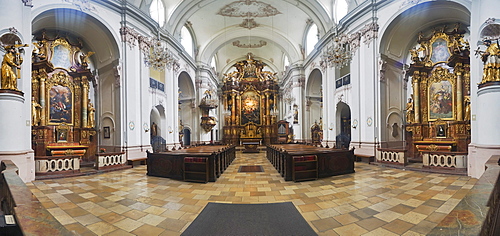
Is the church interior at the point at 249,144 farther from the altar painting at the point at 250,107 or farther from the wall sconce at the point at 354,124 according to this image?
the altar painting at the point at 250,107

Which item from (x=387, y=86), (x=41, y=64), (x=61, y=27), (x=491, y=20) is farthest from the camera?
(x=387, y=86)

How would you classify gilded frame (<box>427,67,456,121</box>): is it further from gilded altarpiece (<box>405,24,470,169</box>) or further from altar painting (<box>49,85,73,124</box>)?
altar painting (<box>49,85,73,124</box>)

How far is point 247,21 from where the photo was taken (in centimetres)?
1894

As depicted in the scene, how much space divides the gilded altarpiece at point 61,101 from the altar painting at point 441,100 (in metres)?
16.5

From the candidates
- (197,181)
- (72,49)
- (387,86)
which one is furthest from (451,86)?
(72,49)

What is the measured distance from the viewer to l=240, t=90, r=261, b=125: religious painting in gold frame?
Answer: 24156 millimetres

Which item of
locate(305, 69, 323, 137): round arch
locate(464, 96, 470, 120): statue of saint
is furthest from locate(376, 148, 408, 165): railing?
locate(305, 69, 323, 137): round arch

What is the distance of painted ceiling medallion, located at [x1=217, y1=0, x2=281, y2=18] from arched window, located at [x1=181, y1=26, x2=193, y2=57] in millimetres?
3189

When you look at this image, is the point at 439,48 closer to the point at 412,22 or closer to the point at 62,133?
the point at 412,22

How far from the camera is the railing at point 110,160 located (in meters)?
8.67

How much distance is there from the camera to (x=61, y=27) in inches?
401

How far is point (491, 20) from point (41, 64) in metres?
16.1

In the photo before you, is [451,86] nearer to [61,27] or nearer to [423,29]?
[423,29]

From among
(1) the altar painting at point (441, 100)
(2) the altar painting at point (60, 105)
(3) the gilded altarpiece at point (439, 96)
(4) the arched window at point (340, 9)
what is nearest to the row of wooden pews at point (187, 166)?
(2) the altar painting at point (60, 105)
